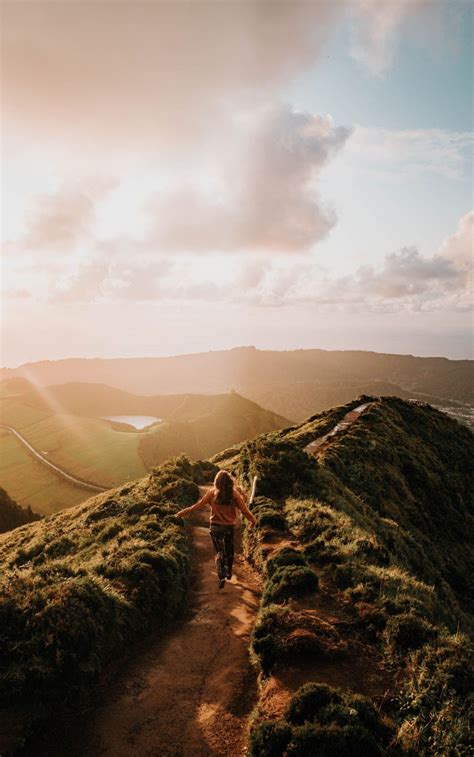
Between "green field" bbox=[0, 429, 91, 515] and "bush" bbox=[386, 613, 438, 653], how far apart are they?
96.5 meters

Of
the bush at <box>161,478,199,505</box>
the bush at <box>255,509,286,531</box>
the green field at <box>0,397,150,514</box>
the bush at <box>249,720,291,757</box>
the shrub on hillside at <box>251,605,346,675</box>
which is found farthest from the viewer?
the green field at <box>0,397,150,514</box>

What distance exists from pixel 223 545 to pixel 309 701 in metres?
5.54

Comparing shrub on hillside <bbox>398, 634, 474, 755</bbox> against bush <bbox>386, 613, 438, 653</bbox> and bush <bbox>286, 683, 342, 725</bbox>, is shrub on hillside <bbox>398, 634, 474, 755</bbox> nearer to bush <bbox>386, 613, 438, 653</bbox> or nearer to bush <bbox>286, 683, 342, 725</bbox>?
bush <bbox>386, 613, 438, 653</bbox>

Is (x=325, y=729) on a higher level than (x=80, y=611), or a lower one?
lower

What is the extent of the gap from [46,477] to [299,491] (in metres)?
106

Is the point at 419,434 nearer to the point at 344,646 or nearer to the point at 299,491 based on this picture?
the point at 299,491

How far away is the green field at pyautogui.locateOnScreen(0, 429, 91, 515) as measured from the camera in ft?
313

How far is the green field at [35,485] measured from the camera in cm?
9550

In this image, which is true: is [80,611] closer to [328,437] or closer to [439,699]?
[439,699]

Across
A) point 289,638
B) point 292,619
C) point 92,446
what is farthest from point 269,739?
point 92,446

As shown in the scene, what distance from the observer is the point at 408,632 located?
9227mm

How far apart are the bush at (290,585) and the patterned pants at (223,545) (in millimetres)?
1489

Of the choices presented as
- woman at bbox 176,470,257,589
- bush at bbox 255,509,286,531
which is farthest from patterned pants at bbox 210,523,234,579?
bush at bbox 255,509,286,531

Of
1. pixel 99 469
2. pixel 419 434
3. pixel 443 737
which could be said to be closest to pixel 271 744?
pixel 443 737
